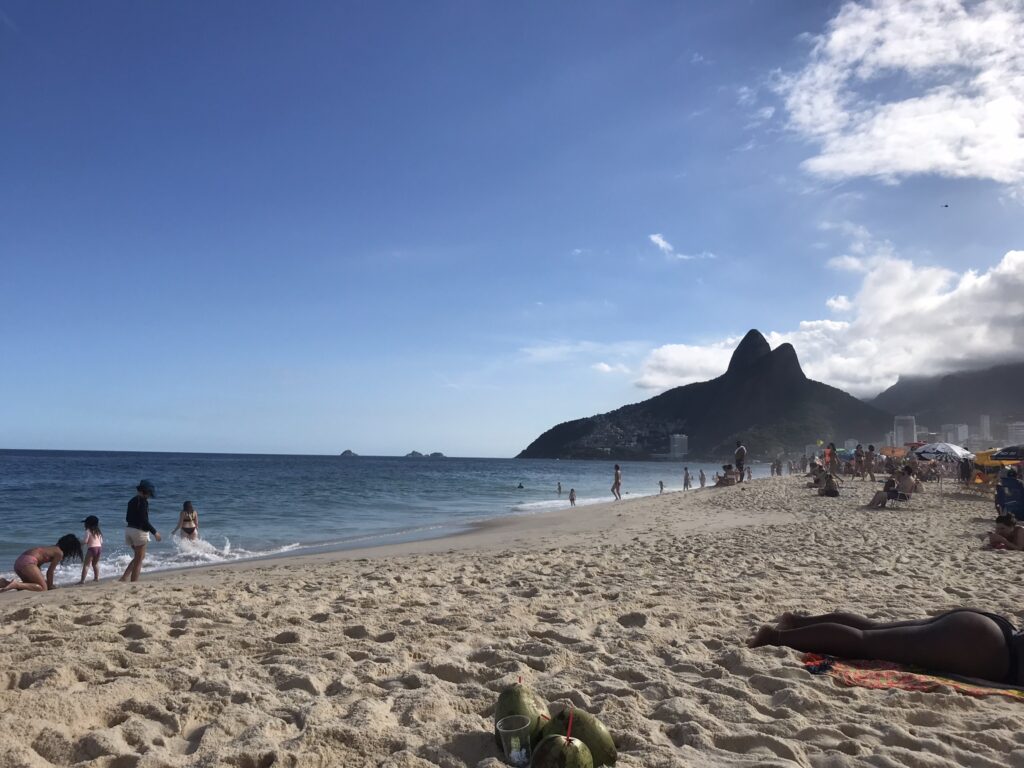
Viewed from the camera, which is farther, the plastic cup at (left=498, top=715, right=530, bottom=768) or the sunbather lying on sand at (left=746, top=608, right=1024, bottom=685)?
the sunbather lying on sand at (left=746, top=608, right=1024, bottom=685)

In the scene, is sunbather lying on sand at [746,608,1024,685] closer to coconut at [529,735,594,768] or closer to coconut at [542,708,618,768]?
coconut at [542,708,618,768]

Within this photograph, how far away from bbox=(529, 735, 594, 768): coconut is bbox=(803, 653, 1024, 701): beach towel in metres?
1.83

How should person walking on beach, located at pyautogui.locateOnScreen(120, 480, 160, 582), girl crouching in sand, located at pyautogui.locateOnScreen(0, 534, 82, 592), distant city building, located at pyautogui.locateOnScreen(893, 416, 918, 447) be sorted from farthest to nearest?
distant city building, located at pyautogui.locateOnScreen(893, 416, 918, 447) → person walking on beach, located at pyautogui.locateOnScreen(120, 480, 160, 582) → girl crouching in sand, located at pyautogui.locateOnScreen(0, 534, 82, 592)

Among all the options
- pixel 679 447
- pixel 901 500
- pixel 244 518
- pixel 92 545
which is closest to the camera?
pixel 92 545

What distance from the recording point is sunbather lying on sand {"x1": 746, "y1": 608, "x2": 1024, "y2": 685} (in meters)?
3.45

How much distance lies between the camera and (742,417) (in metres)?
137

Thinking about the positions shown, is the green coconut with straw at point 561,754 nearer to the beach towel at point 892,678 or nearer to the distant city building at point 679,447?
the beach towel at point 892,678

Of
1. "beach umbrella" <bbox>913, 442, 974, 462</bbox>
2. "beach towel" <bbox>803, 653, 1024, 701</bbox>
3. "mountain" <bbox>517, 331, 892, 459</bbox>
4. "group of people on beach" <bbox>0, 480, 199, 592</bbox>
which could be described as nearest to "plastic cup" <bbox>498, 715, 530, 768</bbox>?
"beach towel" <bbox>803, 653, 1024, 701</bbox>

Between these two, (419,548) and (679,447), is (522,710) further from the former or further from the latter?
(679,447)

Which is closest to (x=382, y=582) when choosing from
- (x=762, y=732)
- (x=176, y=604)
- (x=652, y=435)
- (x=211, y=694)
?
(x=176, y=604)

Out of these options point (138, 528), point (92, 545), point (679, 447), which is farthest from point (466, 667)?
point (679, 447)

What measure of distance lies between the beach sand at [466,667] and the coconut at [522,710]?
0.18 meters

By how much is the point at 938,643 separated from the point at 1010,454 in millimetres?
19973

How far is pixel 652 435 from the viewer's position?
142250 millimetres
